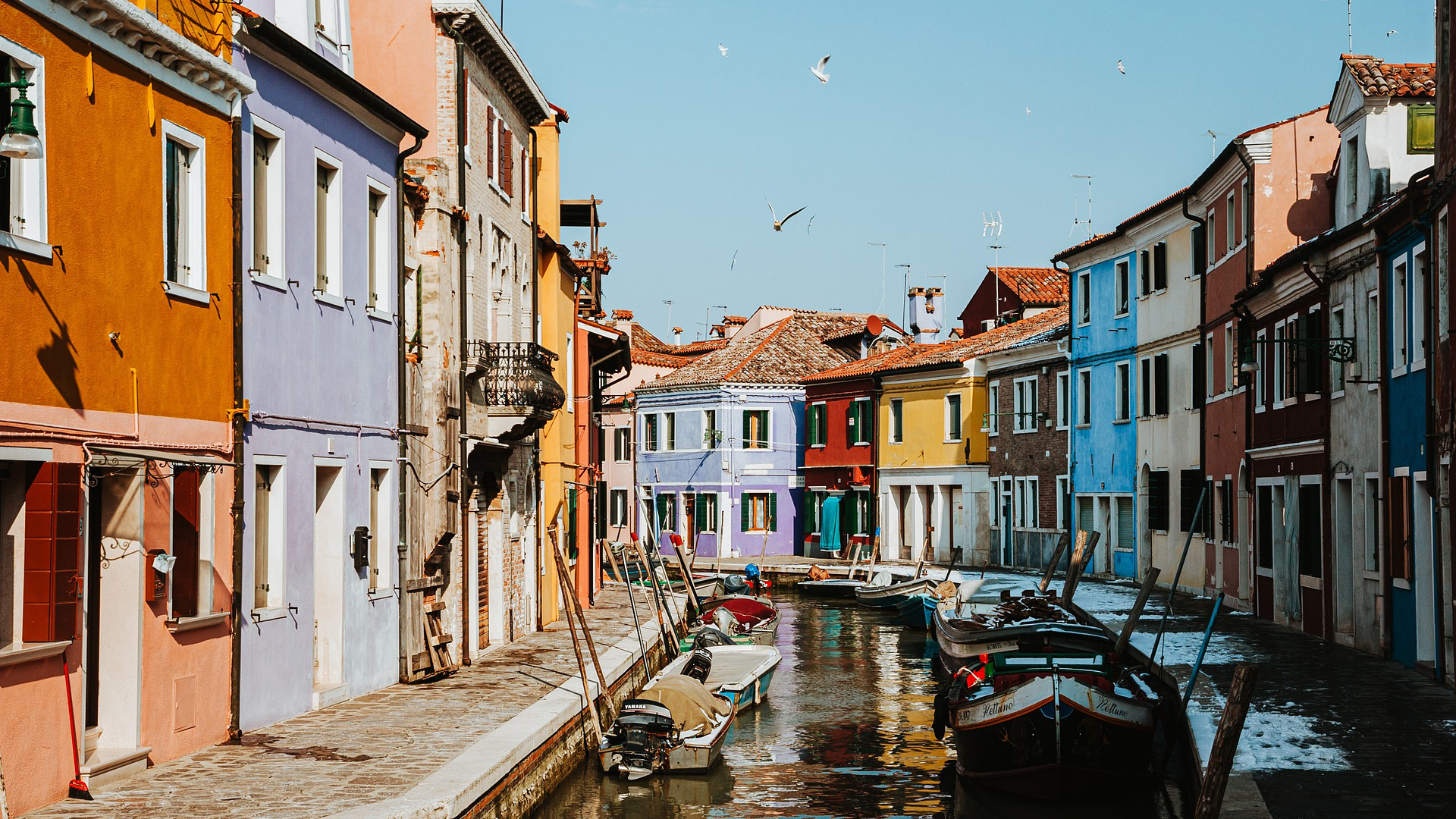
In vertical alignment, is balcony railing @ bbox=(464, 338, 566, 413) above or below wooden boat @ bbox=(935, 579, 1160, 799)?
above

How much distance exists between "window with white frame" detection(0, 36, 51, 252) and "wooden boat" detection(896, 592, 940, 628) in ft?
83.4

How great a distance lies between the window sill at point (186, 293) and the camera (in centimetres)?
1187

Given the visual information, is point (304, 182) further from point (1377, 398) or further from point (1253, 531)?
point (1253, 531)

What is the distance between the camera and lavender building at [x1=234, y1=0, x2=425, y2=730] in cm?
1371

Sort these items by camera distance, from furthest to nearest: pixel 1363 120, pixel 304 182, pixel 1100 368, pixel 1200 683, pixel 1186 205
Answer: pixel 1100 368
pixel 1186 205
pixel 1363 120
pixel 1200 683
pixel 304 182

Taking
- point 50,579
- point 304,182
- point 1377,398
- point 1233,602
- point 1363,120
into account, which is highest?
point 1363,120

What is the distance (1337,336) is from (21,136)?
61.0ft

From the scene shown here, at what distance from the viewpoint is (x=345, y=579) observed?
620 inches

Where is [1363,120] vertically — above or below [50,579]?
above

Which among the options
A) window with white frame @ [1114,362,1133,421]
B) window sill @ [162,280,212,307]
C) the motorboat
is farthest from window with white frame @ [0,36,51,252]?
window with white frame @ [1114,362,1133,421]

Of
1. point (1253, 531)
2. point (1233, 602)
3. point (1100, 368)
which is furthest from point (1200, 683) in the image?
point (1100, 368)

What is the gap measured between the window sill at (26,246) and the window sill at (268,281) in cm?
342

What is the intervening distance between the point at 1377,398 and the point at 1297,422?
4.12m

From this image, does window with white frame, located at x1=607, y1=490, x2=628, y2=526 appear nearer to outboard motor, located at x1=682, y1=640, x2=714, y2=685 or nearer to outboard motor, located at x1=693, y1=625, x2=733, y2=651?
outboard motor, located at x1=693, y1=625, x2=733, y2=651
